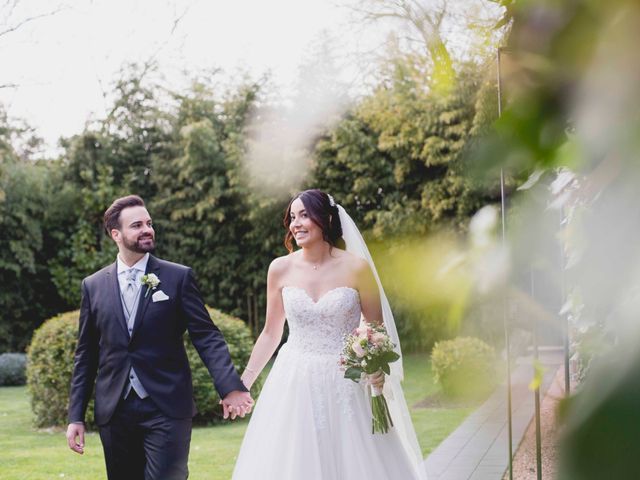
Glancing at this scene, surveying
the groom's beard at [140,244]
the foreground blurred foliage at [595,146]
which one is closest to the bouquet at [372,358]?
the groom's beard at [140,244]

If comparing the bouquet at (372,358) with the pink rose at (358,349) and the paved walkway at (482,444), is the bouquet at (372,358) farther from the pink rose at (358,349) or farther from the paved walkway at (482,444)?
the paved walkway at (482,444)

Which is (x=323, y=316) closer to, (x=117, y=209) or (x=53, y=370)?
(x=117, y=209)

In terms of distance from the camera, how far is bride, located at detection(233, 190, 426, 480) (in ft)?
13.0

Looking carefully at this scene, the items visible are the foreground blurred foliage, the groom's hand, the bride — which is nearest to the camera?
the foreground blurred foliage

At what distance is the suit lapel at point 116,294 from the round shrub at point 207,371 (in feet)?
16.0

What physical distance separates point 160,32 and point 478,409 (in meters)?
8.47

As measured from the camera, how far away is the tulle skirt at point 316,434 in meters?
3.95

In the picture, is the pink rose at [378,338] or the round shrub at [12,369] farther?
the round shrub at [12,369]

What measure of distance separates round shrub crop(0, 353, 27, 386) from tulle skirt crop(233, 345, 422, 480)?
10.5 meters

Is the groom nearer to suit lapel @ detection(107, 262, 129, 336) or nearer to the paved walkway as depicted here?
suit lapel @ detection(107, 262, 129, 336)

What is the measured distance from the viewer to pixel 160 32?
14.1m

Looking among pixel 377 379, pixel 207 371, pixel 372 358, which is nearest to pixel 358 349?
pixel 372 358

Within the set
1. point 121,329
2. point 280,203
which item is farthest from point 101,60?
point 121,329

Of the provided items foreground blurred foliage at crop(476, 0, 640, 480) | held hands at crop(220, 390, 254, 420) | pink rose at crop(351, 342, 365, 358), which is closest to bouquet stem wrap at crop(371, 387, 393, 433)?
pink rose at crop(351, 342, 365, 358)
